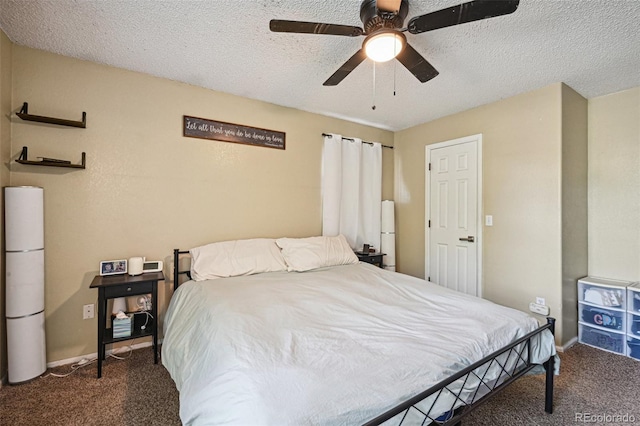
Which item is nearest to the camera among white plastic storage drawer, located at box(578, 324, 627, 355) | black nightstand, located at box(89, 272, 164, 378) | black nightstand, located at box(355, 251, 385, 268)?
black nightstand, located at box(89, 272, 164, 378)

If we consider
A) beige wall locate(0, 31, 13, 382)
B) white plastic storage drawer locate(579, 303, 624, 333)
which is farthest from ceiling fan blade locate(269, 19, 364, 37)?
white plastic storage drawer locate(579, 303, 624, 333)

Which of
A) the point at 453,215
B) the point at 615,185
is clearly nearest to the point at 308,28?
the point at 453,215

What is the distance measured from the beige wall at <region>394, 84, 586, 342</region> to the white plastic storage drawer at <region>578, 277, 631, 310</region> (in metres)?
0.42

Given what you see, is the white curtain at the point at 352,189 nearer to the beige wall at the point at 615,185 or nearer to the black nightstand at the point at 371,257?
the black nightstand at the point at 371,257

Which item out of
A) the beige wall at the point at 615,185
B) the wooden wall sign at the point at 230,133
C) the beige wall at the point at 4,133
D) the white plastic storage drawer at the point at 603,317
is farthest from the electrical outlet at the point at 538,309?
the beige wall at the point at 4,133

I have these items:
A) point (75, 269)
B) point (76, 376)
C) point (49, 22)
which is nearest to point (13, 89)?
point (49, 22)

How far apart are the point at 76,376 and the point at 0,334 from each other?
1.91 ft

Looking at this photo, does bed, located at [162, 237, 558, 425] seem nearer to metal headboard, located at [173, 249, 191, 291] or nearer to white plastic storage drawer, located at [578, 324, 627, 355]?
metal headboard, located at [173, 249, 191, 291]

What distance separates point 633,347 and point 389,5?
11.6 feet

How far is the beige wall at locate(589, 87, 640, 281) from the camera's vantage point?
2.80 metres

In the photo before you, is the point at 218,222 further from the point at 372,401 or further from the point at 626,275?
the point at 626,275

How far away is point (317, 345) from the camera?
4.36 ft

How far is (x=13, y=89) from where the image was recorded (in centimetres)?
219
